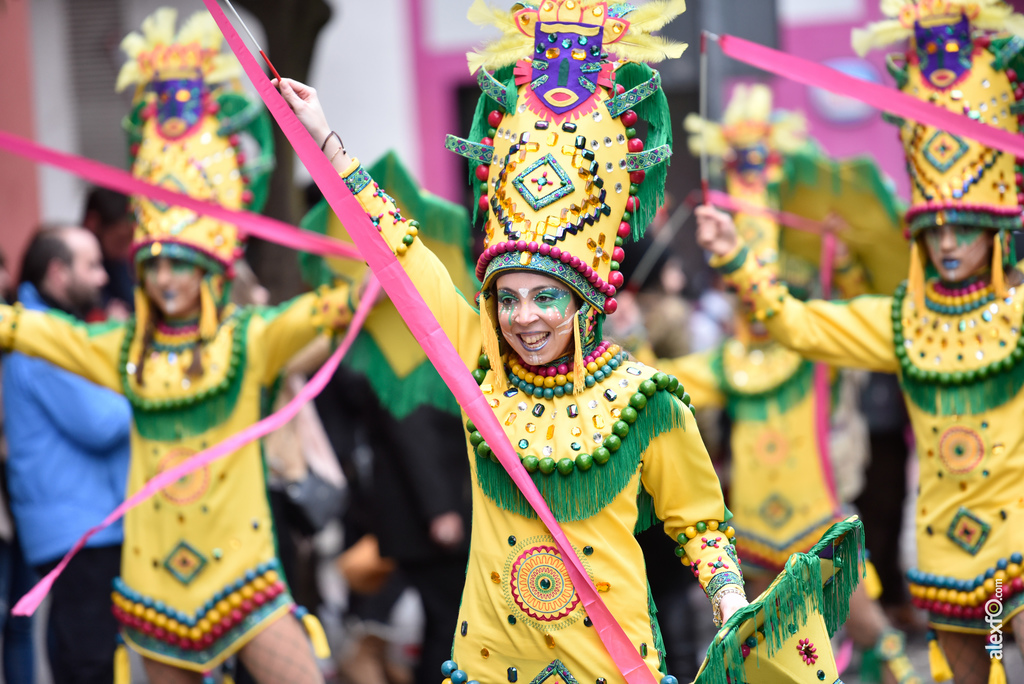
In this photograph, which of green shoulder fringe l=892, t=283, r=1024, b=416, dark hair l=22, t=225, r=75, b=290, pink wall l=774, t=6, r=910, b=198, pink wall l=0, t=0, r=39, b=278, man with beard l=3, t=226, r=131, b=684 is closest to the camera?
green shoulder fringe l=892, t=283, r=1024, b=416

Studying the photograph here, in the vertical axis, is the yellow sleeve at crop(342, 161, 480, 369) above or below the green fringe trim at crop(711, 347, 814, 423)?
above

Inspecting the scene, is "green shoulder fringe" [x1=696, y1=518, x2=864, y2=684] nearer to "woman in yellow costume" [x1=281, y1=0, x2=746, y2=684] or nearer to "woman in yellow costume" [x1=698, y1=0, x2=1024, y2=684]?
"woman in yellow costume" [x1=281, y1=0, x2=746, y2=684]

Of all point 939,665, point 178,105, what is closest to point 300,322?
point 178,105

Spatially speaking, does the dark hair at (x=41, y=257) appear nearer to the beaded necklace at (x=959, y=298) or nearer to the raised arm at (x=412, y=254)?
the raised arm at (x=412, y=254)

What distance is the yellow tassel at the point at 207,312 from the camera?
4.37 metres

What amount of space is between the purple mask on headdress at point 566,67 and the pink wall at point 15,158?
6.44 meters

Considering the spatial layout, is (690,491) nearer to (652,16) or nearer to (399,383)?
(652,16)

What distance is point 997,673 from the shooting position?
379 cm

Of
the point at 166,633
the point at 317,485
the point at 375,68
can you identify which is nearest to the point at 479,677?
the point at 166,633

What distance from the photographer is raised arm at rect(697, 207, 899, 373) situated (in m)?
4.19

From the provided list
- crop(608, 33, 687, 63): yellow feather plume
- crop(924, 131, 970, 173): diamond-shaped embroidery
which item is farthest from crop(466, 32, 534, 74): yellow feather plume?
crop(924, 131, 970, 173): diamond-shaped embroidery

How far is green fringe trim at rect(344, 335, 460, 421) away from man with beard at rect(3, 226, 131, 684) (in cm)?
111

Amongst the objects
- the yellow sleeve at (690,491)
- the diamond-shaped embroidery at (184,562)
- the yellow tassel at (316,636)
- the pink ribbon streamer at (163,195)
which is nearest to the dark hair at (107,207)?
the pink ribbon streamer at (163,195)

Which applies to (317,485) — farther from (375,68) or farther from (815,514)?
(375,68)
